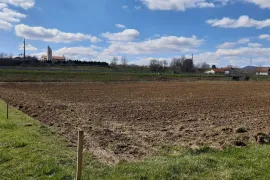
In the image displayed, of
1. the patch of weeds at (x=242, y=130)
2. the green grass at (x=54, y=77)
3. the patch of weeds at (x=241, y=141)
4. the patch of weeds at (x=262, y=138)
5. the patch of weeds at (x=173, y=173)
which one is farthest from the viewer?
the green grass at (x=54, y=77)

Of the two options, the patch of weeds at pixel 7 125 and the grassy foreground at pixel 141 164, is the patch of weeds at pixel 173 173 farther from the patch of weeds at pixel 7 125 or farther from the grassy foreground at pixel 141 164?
the patch of weeds at pixel 7 125

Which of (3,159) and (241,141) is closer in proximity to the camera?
(3,159)

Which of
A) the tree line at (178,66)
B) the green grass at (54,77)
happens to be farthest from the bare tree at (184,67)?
the green grass at (54,77)

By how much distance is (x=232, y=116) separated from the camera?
1811 centimetres

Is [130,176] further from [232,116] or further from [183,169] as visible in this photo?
[232,116]

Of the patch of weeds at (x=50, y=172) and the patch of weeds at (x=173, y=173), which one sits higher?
the patch of weeds at (x=173, y=173)

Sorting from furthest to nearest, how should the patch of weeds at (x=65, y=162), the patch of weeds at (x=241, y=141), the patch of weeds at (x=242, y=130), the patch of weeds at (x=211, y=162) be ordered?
the patch of weeds at (x=242, y=130)
the patch of weeds at (x=241, y=141)
the patch of weeds at (x=65, y=162)
the patch of weeds at (x=211, y=162)

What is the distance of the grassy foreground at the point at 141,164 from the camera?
23.4ft

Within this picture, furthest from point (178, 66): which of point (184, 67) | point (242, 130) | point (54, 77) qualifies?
point (242, 130)

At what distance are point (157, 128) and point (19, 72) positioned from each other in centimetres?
6142

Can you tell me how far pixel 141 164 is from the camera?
26.4 ft

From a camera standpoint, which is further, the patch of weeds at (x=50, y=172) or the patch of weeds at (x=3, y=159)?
the patch of weeds at (x=3, y=159)

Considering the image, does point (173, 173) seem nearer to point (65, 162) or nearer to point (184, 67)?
point (65, 162)

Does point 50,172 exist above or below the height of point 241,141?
below
